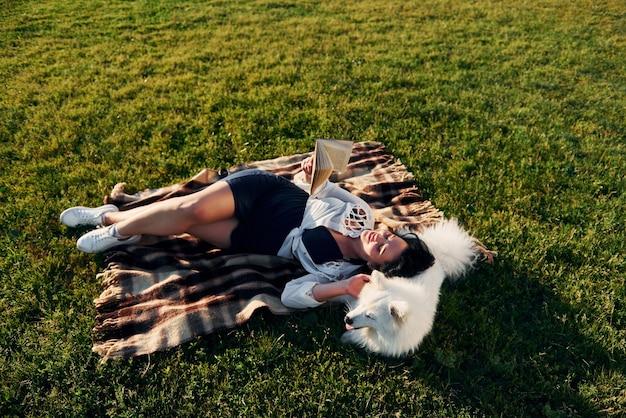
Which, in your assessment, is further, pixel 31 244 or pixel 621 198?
pixel 621 198

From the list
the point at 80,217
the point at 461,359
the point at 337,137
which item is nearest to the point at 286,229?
the point at 461,359

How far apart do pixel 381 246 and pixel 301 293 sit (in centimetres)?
85

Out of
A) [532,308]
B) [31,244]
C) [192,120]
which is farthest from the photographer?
[192,120]

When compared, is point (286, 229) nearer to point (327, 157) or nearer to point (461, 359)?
point (327, 157)

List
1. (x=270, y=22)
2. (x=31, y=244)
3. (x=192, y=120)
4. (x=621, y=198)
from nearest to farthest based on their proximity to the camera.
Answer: (x=31, y=244) → (x=621, y=198) → (x=192, y=120) → (x=270, y=22)

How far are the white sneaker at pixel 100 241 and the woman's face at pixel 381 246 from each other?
8.01ft

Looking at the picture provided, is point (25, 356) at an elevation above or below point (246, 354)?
above

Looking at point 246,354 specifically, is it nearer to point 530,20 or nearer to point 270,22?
point 270,22

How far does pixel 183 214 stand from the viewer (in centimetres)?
441

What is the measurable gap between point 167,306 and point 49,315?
40.8 inches

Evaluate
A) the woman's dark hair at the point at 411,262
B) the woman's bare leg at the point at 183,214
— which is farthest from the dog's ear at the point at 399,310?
the woman's bare leg at the point at 183,214

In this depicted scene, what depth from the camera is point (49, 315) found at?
406 cm

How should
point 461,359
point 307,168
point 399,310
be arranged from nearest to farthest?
1. point 399,310
2. point 461,359
3. point 307,168

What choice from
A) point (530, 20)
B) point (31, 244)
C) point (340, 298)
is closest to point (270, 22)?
point (530, 20)
